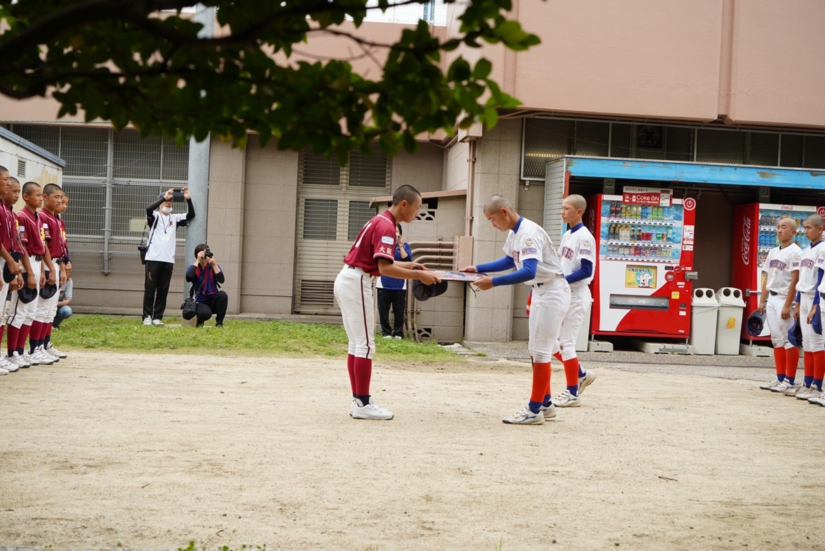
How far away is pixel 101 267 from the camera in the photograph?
18.7m

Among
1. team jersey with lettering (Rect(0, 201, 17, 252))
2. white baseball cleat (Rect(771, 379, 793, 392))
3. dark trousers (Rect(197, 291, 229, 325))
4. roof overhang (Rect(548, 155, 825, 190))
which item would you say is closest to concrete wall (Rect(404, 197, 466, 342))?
roof overhang (Rect(548, 155, 825, 190))

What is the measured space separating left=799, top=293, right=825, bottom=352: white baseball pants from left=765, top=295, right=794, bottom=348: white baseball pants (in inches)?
12.3

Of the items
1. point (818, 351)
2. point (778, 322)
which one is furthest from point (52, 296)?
point (818, 351)

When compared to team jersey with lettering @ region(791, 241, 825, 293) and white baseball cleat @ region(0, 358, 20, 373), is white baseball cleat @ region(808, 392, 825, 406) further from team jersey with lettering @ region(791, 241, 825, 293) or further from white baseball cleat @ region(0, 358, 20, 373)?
white baseball cleat @ region(0, 358, 20, 373)

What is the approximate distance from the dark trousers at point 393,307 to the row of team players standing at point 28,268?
5520 mm

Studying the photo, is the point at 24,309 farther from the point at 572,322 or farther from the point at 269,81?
the point at 269,81

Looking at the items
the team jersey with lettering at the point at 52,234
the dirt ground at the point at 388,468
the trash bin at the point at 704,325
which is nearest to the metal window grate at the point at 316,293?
the trash bin at the point at 704,325

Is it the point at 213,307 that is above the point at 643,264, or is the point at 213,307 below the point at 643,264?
below

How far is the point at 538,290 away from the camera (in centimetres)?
755

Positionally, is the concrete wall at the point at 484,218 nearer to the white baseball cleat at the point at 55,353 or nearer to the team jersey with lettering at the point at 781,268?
the team jersey with lettering at the point at 781,268

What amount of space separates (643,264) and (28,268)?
9.93m

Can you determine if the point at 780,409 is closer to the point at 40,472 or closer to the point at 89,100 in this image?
the point at 40,472

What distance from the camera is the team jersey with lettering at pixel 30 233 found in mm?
9422

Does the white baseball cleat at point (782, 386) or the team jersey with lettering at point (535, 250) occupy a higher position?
the team jersey with lettering at point (535, 250)
